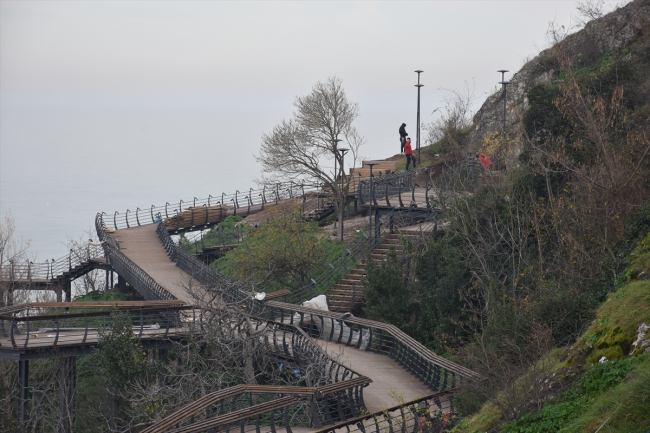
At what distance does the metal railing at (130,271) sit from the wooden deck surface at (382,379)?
8.60 meters

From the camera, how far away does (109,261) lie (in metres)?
34.2

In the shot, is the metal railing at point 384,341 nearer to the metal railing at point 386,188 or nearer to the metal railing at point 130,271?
the metal railing at point 130,271

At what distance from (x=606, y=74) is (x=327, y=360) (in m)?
15.8

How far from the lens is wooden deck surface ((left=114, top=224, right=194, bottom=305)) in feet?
91.6

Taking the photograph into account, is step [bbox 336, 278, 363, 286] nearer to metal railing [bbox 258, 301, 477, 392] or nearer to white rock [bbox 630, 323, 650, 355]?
metal railing [bbox 258, 301, 477, 392]

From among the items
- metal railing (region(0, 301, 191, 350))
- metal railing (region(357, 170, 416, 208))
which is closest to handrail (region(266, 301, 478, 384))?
metal railing (region(0, 301, 191, 350))

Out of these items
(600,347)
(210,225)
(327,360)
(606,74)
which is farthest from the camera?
(210,225)

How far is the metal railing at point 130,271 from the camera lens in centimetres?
2539

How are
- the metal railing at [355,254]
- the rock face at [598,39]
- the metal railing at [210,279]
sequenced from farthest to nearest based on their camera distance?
the rock face at [598,39], the metal railing at [355,254], the metal railing at [210,279]

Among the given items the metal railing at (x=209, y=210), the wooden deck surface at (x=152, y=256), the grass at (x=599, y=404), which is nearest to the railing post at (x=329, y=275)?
the wooden deck surface at (x=152, y=256)

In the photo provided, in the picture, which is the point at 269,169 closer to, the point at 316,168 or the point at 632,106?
the point at 316,168

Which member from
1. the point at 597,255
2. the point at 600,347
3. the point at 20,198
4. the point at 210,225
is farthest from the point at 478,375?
the point at 20,198

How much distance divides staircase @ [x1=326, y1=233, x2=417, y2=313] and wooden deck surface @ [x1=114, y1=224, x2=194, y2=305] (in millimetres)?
5360

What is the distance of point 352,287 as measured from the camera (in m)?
25.9
